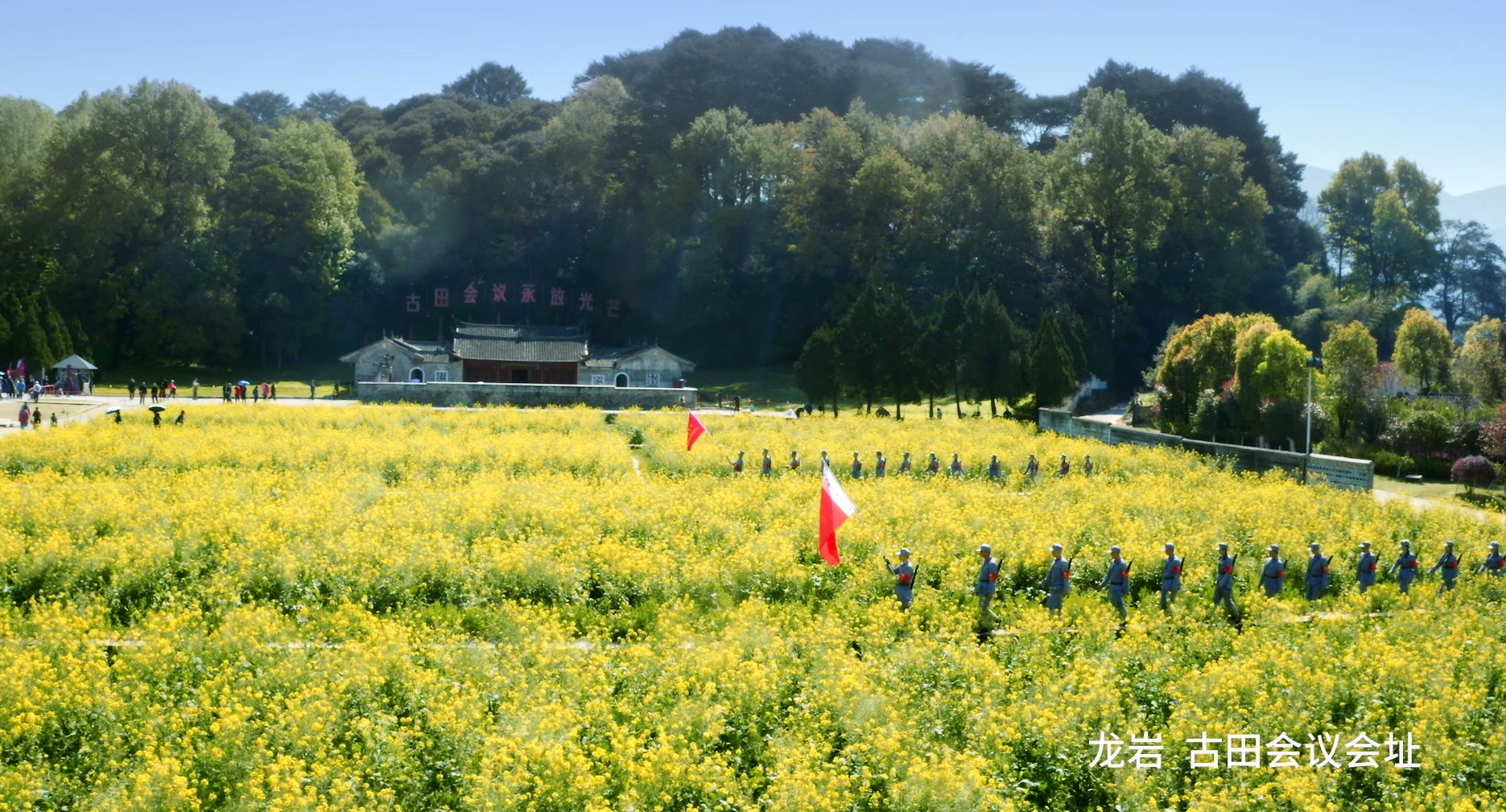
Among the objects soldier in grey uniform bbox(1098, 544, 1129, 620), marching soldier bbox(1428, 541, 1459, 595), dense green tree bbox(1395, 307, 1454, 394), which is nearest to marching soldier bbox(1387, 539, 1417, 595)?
marching soldier bbox(1428, 541, 1459, 595)

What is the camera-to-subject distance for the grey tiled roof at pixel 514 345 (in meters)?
57.8

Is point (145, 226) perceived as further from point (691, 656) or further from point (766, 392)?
point (691, 656)

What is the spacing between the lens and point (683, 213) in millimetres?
67938

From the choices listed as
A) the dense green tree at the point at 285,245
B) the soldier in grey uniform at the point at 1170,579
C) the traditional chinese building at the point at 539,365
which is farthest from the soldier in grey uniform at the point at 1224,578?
the dense green tree at the point at 285,245

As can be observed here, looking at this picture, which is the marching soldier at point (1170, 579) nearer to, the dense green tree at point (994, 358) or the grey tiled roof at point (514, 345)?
the dense green tree at point (994, 358)

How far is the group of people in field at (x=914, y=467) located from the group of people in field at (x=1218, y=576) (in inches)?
390

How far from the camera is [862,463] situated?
98.2ft

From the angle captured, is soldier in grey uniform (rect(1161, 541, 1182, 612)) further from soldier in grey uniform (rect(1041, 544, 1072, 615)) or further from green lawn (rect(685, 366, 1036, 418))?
green lawn (rect(685, 366, 1036, 418))

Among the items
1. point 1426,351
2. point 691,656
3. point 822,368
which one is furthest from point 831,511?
point 1426,351

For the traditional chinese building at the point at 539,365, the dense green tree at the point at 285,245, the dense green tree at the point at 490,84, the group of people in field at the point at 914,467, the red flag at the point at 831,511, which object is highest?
the dense green tree at the point at 490,84

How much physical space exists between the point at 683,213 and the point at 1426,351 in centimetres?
3877

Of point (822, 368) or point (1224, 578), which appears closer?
point (1224, 578)

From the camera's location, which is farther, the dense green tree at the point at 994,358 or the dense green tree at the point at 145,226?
the dense green tree at the point at 145,226

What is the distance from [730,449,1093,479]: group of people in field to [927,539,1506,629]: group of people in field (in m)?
9.92
